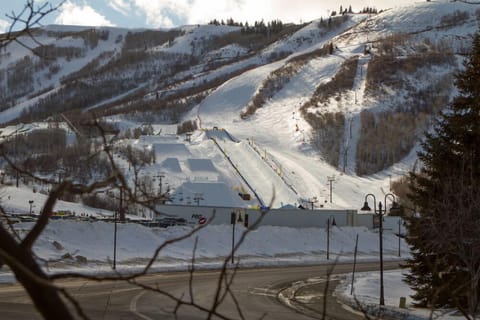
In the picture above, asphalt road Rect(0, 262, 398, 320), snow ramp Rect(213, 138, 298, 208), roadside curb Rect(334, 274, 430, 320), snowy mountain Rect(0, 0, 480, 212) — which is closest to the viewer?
asphalt road Rect(0, 262, 398, 320)

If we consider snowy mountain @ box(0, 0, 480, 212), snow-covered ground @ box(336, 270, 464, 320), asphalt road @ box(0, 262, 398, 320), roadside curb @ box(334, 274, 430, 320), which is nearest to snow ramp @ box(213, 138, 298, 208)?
snowy mountain @ box(0, 0, 480, 212)

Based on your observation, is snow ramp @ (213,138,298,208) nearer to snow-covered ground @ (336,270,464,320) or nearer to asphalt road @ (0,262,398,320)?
snow-covered ground @ (336,270,464,320)

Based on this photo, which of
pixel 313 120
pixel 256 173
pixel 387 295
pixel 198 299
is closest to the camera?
pixel 198 299

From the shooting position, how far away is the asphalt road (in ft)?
54.8

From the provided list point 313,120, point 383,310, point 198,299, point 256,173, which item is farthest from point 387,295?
point 313,120

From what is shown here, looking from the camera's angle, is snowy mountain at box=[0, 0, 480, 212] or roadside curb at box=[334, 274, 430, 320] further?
snowy mountain at box=[0, 0, 480, 212]

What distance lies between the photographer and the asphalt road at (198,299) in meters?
16.7

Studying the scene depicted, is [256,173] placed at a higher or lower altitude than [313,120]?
lower

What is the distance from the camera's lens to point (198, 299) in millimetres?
20094

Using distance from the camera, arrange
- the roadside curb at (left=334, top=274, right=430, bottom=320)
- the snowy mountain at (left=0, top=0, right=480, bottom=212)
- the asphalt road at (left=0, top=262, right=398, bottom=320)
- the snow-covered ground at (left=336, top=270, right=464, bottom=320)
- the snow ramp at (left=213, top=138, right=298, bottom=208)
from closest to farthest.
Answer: the asphalt road at (left=0, top=262, right=398, bottom=320) < the roadside curb at (left=334, top=274, right=430, bottom=320) < the snow-covered ground at (left=336, top=270, right=464, bottom=320) < the snow ramp at (left=213, top=138, right=298, bottom=208) < the snowy mountain at (left=0, top=0, right=480, bottom=212)

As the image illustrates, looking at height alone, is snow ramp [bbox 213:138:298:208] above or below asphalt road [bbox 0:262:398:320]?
above

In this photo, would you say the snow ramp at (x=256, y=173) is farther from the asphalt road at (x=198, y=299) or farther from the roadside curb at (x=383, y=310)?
the roadside curb at (x=383, y=310)

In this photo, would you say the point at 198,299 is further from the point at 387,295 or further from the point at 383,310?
the point at 387,295

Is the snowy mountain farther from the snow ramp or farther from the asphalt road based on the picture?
the asphalt road
